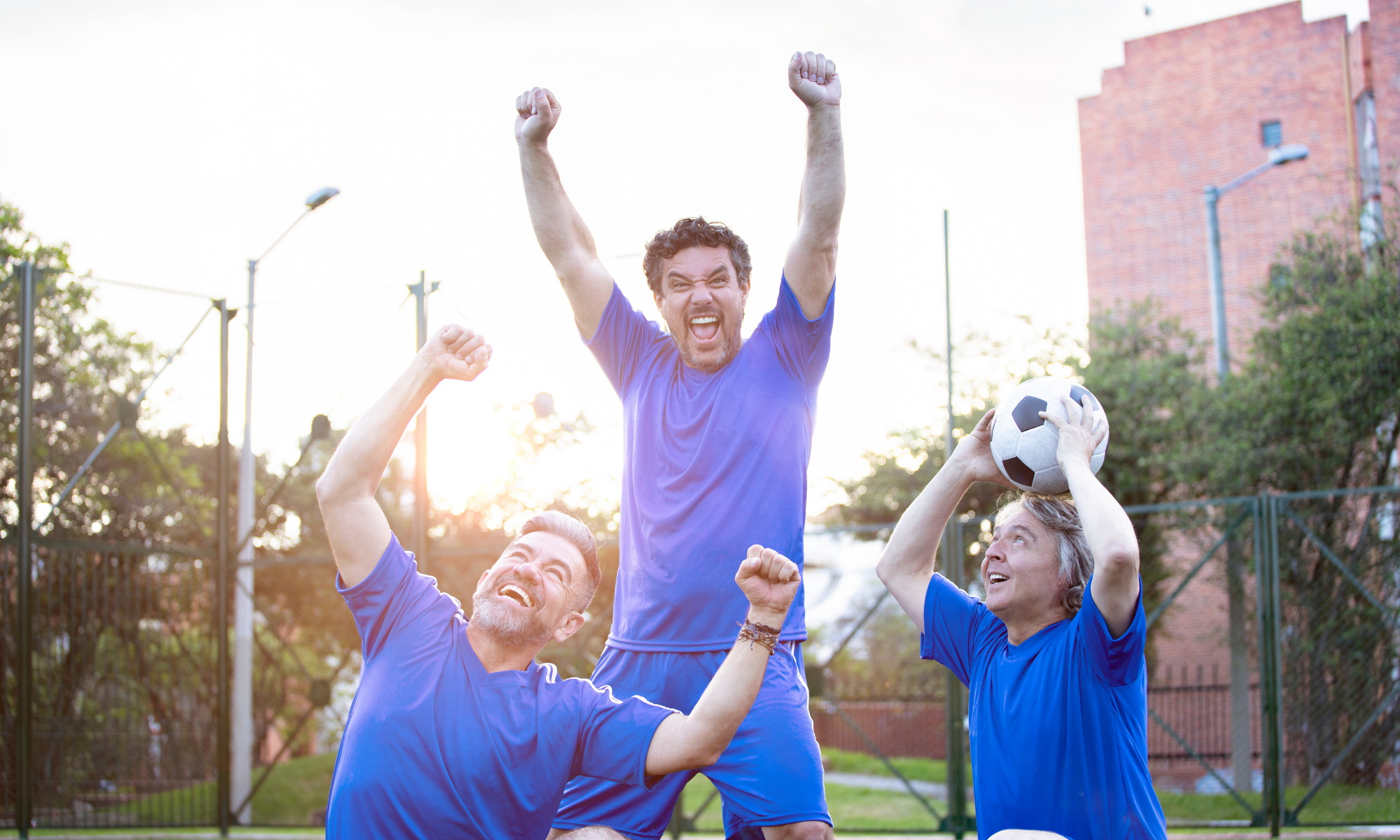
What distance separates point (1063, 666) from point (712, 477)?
904 mm

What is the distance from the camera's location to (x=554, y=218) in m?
2.96

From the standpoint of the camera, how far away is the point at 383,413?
7.76 ft

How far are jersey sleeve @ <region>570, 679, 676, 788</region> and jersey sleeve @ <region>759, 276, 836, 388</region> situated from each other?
100 centimetres

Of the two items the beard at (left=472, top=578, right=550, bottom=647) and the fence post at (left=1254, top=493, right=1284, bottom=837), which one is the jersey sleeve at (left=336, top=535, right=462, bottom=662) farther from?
the fence post at (left=1254, top=493, right=1284, bottom=837)

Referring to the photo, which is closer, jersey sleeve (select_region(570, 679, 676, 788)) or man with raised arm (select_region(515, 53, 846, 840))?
jersey sleeve (select_region(570, 679, 676, 788))

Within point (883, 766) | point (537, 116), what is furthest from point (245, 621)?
point (537, 116)

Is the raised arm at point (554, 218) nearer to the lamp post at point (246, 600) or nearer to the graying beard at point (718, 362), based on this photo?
the graying beard at point (718, 362)

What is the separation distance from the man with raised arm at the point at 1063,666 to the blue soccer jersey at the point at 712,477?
48cm

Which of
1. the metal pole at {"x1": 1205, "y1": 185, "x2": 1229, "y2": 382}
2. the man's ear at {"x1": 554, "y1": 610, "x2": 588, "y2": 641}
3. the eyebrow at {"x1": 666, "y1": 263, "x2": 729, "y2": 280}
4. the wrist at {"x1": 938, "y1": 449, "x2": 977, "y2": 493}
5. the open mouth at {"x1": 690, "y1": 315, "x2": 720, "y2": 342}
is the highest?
the metal pole at {"x1": 1205, "y1": 185, "x2": 1229, "y2": 382}

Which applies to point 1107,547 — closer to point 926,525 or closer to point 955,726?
point 926,525

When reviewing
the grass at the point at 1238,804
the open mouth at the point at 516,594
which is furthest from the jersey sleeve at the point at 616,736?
the grass at the point at 1238,804

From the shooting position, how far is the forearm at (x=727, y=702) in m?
2.11

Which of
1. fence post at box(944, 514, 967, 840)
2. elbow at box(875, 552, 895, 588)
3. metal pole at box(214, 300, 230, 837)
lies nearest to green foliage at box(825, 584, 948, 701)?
fence post at box(944, 514, 967, 840)

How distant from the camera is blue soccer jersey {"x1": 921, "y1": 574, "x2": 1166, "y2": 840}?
7.88 ft
